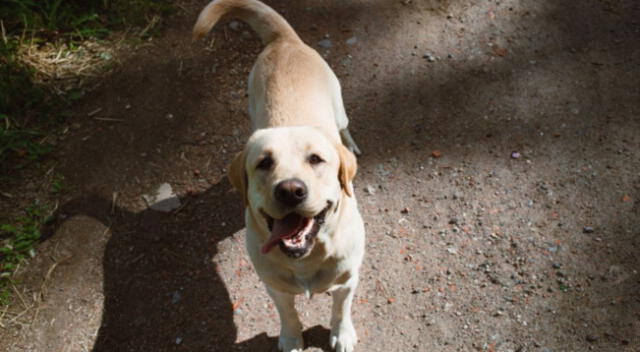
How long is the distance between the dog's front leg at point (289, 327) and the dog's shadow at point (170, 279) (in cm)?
12

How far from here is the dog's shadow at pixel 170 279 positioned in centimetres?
332

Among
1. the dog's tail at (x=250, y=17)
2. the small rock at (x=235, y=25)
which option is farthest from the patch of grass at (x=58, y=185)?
the small rock at (x=235, y=25)

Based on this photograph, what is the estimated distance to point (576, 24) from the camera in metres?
4.50

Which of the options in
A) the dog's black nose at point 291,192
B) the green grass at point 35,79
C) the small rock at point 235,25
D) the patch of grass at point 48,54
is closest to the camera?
the dog's black nose at point 291,192

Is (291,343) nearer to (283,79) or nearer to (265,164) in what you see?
(265,164)

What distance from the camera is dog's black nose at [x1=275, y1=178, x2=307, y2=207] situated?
2.17 m

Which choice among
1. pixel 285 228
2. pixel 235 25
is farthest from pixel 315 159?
pixel 235 25

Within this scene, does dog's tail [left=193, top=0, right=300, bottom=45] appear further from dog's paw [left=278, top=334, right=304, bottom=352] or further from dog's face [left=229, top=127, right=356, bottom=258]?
dog's paw [left=278, top=334, right=304, bottom=352]

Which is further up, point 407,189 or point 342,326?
point 407,189

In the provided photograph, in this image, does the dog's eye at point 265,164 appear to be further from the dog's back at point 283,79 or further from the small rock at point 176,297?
the small rock at point 176,297

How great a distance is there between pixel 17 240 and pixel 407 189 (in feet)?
9.82

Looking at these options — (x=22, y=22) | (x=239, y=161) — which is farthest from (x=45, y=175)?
(x=239, y=161)

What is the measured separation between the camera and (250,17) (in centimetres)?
349

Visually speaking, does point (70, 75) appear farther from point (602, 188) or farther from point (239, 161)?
point (602, 188)
